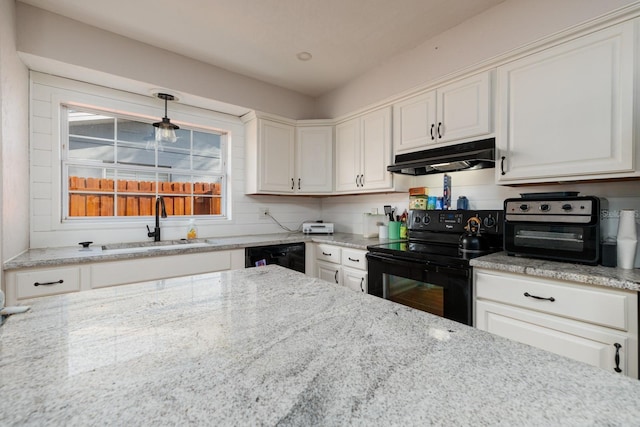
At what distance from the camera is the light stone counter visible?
1.35ft

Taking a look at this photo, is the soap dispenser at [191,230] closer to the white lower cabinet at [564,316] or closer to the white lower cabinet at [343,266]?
the white lower cabinet at [343,266]

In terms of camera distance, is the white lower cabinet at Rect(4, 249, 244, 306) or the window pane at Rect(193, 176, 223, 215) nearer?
the white lower cabinet at Rect(4, 249, 244, 306)

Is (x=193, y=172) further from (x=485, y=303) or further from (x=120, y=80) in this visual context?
(x=485, y=303)

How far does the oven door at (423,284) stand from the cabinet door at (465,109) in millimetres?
1025

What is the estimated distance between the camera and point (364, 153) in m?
2.88

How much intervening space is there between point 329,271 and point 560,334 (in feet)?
5.79

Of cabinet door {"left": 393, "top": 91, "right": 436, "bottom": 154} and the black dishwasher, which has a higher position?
cabinet door {"left": 393, "top": 91, "right": 436, "bottom": 154}

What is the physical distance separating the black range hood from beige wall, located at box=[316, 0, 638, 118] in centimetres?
58

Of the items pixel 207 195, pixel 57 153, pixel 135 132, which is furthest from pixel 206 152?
pixel 57 153

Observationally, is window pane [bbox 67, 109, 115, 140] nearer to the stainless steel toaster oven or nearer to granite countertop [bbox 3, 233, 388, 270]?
granite countertop [bbox 3, 233, 388, 270]

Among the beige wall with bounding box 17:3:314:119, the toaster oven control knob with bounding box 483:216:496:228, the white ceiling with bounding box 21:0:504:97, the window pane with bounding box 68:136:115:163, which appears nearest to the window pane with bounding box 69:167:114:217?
the window pane with bounding box 68:136:115:163

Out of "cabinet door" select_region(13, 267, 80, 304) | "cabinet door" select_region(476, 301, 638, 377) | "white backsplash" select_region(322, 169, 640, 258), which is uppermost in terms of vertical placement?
"white backsplash" select_region(322, 169, 640, 258)

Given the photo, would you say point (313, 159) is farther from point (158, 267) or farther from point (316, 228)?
point (158, 267)

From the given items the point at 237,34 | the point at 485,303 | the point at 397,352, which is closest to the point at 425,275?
the point at 485,303
